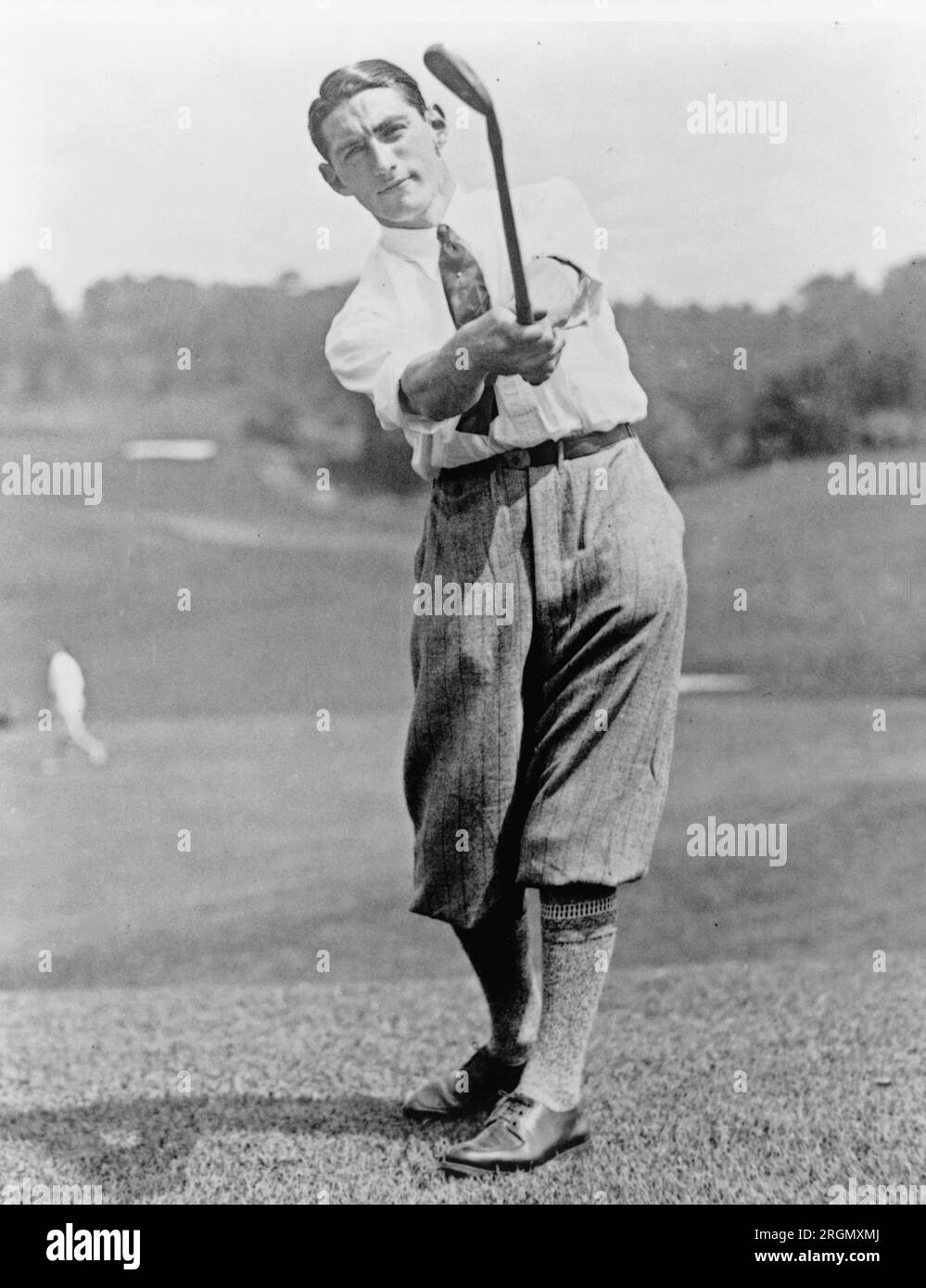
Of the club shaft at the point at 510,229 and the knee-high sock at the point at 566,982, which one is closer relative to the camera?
the club shaft at the point at 510,229

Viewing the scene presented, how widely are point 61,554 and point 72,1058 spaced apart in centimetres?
101

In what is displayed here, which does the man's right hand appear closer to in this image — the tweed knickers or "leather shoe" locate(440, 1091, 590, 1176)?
the tweed knickers

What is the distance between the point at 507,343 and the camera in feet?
7.00

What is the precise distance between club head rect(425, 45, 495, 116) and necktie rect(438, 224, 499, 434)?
0.67 feet

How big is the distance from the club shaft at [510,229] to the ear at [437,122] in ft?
0.85

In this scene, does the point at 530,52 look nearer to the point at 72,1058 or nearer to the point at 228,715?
the point at 228,715

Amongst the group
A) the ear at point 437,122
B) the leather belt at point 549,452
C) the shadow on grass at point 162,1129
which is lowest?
the shadow on grass at point 162,1129

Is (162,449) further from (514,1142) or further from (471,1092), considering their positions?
(514,1142)

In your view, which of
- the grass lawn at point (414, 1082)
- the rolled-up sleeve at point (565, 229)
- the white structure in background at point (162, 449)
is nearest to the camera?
the rolled-up sleeve at point (565, 229)

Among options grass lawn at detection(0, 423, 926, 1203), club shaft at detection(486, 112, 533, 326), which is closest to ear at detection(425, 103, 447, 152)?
club shaft at detection(486, 112, 533, 326)

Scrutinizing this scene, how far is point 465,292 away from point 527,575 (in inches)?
16.1

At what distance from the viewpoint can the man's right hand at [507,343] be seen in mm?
2131

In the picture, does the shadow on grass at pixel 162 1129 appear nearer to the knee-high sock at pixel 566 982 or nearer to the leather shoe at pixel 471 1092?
the leather shoe at pixel 471 1092

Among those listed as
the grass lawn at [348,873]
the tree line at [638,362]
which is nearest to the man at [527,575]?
the grass lawn at [348,873]
